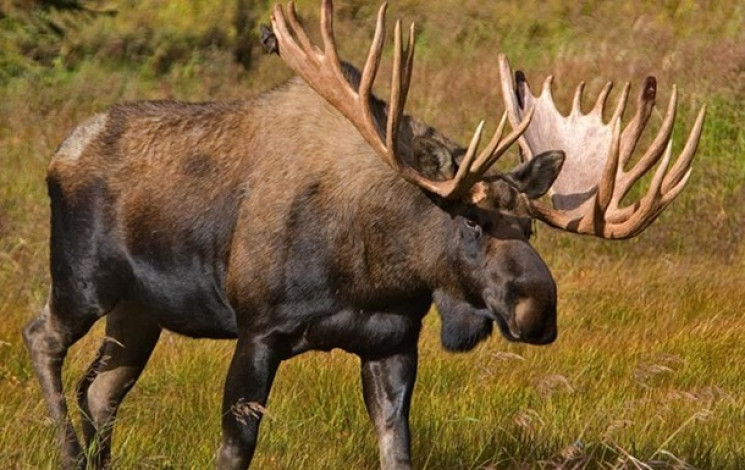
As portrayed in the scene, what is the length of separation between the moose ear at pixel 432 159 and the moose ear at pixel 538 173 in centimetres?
18

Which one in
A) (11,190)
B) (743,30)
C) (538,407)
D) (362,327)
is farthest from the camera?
(743,30)

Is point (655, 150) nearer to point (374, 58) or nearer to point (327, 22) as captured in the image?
point (374, 58)

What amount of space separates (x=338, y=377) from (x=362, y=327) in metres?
1.50

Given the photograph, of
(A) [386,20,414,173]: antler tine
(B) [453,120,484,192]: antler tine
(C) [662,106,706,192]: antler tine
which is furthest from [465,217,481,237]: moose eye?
(C) [662,106,706,192]: antler tine

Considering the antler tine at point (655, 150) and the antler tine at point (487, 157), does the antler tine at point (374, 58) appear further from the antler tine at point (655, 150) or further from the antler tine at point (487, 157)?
the antler tine at point (655, 150)

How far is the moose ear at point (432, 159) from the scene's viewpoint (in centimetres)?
577

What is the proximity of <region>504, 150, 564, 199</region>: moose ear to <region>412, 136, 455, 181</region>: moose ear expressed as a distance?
181 mm


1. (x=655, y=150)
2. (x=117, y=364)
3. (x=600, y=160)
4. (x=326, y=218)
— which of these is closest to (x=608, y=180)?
(x=655, y=150)

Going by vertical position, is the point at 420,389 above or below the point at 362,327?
below

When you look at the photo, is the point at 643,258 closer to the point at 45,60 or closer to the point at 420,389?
the point at 420,389

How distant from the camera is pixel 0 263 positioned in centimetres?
1027

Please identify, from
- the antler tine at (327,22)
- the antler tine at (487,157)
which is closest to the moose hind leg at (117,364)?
the antler tine at (327,22)

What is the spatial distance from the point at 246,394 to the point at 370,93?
3.42 ft

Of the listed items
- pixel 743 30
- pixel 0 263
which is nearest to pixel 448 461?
pixel 0 263
